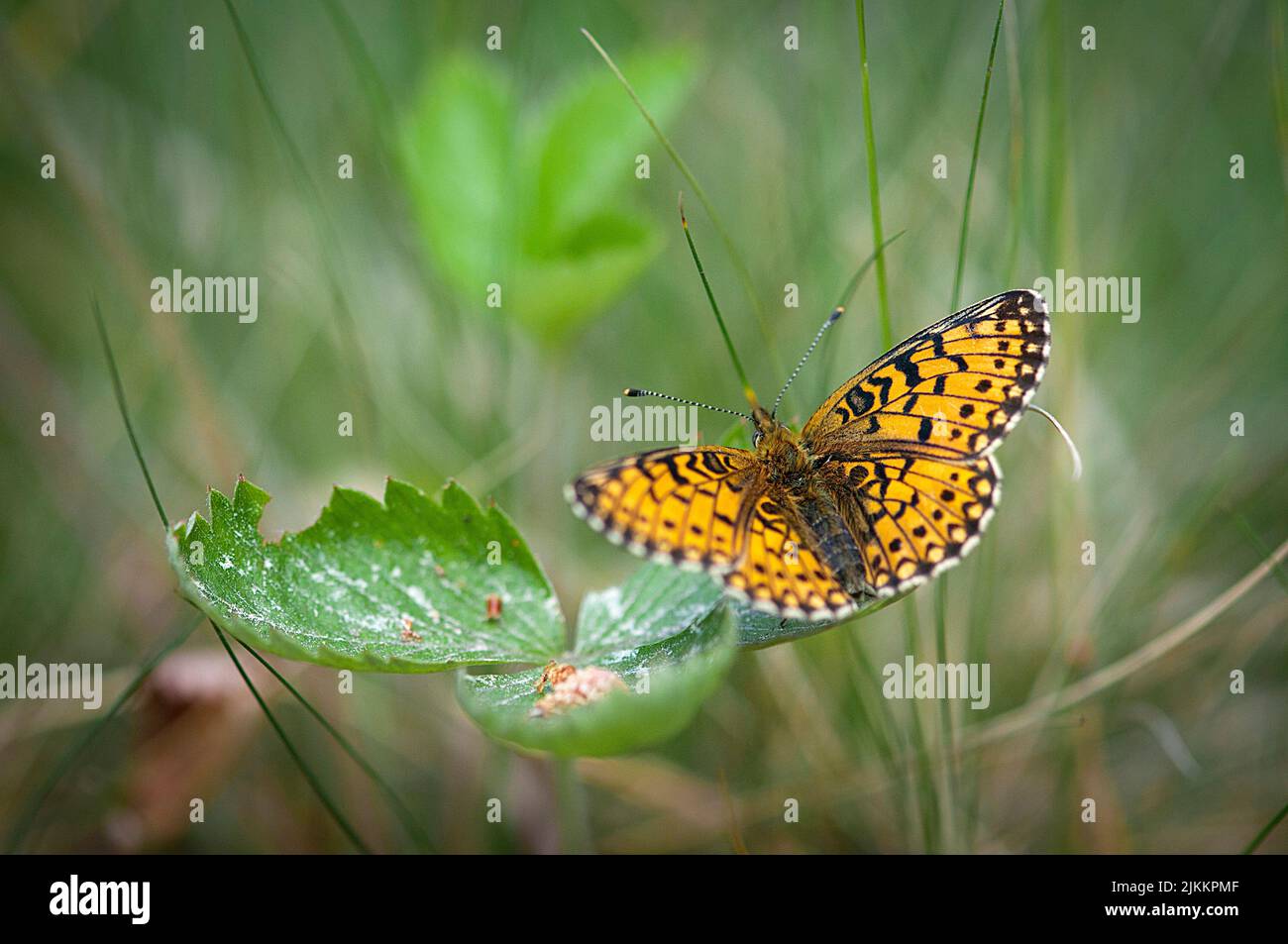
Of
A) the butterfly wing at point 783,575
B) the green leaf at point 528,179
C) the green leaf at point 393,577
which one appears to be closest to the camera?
the butterfly wing at point 783,575

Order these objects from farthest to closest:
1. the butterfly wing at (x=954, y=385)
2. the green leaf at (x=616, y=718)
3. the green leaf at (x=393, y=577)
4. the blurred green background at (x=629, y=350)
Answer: the blurred green background at (x=629, y=350) → the butterfly wing at (x=954, y=385) → the green leaf at (x=393, y=577) → the green leaf at (x=616, y=718)

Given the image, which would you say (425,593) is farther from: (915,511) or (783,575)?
(915,511)

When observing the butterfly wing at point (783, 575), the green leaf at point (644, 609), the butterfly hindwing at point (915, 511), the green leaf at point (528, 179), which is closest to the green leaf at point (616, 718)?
the butterfly wing at point (783, 575)

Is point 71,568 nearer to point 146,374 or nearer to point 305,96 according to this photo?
point 146,374

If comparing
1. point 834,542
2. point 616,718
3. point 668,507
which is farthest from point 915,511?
point 616,718

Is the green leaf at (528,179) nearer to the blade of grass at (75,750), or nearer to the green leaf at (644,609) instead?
the green leaf at (644,609)

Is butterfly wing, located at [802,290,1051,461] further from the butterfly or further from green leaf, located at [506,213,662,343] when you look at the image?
green leaf, located at [506,213,662,343]

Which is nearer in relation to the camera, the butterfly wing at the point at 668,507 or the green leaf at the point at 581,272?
the butterfly wing at the point at 668,507
